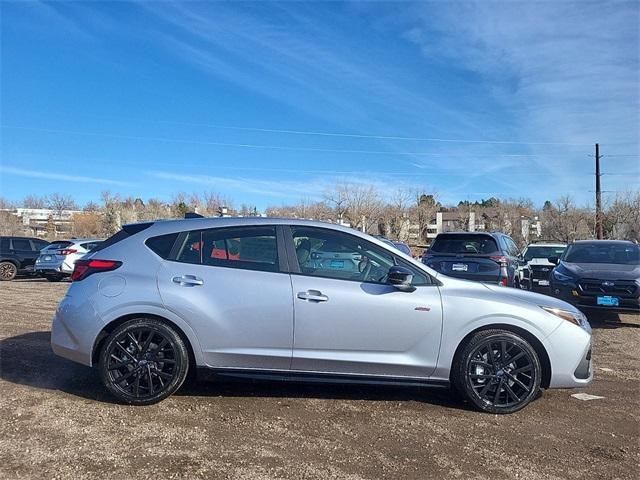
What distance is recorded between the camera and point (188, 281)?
4535 mm

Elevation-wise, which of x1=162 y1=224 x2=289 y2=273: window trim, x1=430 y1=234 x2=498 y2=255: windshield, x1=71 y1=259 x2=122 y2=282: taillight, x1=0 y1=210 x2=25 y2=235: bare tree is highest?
x1=0 y1=210 x2=25 y2=235: bare tree

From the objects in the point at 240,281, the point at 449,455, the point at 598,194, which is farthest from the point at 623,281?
the point at 598,194

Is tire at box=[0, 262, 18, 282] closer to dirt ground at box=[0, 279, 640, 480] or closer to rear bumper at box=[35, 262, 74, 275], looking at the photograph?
rear bumper at box=[35, 262, 74, 275]

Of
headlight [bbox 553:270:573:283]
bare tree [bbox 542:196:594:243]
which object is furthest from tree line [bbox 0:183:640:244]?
headlight [bbox 553:270:573:283]

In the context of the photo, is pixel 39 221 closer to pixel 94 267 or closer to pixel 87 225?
pixel 87 225

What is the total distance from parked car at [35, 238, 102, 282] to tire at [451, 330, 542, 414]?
15084 millimetres

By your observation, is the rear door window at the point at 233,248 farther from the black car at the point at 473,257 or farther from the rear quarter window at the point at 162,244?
the black car at the point at 473,257

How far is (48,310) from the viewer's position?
9.81 metres

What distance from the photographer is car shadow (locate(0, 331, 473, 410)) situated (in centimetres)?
475

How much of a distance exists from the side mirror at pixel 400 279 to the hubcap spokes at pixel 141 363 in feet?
6.79

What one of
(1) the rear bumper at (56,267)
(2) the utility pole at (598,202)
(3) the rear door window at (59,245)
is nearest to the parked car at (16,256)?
(1) the rear bumper at (56,267)

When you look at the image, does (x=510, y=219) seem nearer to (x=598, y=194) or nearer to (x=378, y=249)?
(x=598, y=194)

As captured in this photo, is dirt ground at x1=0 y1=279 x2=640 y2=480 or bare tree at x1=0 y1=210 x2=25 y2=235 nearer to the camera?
dirt ground at x1=0 y1=279 x2=640 y2=480

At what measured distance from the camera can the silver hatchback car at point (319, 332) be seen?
443 cm
